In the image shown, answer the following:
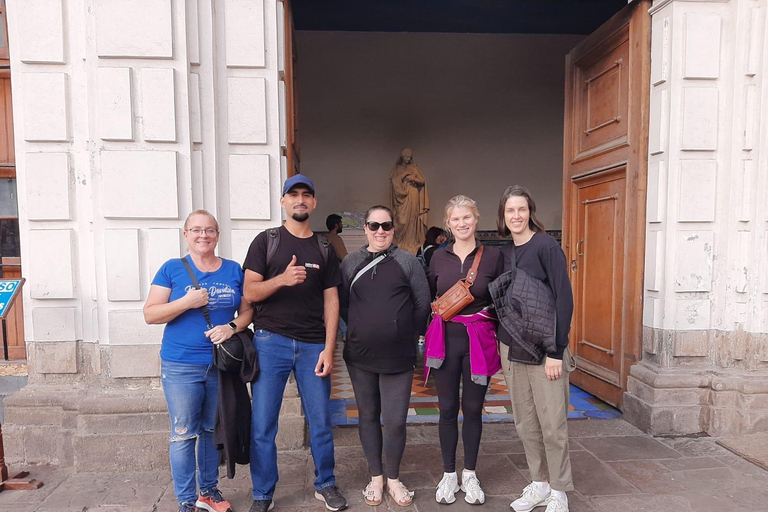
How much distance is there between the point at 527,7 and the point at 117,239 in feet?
25.2

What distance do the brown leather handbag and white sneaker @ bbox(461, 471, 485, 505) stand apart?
0.97 m

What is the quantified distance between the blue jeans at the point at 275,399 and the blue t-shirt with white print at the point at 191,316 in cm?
27

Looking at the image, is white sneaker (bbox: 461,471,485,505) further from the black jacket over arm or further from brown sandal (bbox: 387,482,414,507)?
the black jacket over arm

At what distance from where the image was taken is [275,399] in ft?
9.21

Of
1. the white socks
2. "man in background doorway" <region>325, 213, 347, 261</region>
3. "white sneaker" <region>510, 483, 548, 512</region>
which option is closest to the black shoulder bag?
"white sneaker" <region>510, 483, 548, 512</region>

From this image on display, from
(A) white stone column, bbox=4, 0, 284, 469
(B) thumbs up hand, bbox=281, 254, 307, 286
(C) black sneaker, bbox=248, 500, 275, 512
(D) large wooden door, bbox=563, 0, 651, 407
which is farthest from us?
(D) large wooden door, bbox=563, 0, 651, 407

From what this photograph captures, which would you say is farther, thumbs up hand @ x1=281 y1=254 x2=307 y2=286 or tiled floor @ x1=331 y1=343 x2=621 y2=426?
tiled floor @ x1=331 y1=343 x2=621 y2=426

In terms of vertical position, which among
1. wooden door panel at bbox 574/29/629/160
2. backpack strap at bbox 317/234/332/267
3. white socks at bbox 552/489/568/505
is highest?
wooden door panel at bbox 574/29/629/160

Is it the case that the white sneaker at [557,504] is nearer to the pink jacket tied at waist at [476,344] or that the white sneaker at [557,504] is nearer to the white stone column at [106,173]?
the pink jacket tied at waist at [476,344]

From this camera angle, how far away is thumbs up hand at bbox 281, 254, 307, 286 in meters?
2.56

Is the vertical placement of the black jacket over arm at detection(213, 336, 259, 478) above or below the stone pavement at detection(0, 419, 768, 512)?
above

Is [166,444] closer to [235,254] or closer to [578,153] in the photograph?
[235,254]

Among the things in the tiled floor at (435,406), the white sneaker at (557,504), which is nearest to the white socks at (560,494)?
the white sneaker at (557,504)

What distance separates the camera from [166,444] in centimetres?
343
